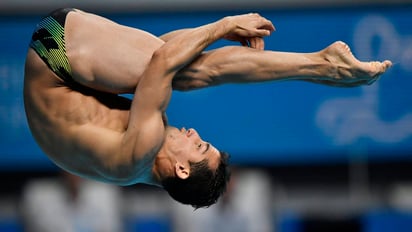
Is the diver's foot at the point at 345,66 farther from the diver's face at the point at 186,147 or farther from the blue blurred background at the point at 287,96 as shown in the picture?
the blue blurred background at the point at 287,96

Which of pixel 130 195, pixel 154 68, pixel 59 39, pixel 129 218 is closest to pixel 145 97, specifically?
pixel 154 68

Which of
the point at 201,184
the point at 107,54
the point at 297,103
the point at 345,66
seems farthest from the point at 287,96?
the point at 107,54

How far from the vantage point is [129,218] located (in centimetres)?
692

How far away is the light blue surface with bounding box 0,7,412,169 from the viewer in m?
7.56

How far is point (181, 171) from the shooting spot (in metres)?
4.52

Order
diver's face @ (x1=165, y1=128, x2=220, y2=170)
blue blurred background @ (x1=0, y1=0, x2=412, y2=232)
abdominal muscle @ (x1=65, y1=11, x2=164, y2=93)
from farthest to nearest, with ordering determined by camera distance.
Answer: blue blurred background @ (x1=0, y1=0, x2=412, y2=232), diver's face @ (x1=165, y1=128, x2=220, y2=170), abdominal muscle @ (x1=65, y1=11, x2=164, y2=93)

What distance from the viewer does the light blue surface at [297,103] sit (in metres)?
7.56

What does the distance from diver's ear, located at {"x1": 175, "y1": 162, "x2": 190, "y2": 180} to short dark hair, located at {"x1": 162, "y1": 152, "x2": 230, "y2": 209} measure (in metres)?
0.02

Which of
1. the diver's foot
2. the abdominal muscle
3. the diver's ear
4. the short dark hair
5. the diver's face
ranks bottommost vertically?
the short dark hair

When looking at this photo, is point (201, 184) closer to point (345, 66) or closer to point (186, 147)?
point (186, 147)

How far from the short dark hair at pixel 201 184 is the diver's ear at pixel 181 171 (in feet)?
0.07

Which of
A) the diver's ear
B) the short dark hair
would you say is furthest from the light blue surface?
the diver's ear

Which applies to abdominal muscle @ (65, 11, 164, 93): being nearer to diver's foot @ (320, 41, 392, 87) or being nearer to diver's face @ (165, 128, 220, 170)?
diver's face @ (165, 128, 220, 170)

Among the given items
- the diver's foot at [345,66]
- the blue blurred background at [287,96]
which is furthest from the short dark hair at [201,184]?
the blue blurred background at [287,96]
